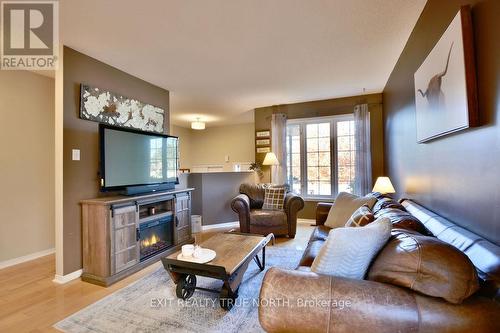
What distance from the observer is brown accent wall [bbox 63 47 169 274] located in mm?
2441

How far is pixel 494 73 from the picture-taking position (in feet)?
3.78

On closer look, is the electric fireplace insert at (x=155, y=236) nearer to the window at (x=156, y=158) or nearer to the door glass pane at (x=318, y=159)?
the window at (x=156, y=158)

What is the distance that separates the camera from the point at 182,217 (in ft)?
11.4

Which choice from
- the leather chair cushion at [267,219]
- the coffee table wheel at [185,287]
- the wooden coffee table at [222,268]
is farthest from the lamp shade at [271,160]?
the coffee table wheel at [185,287]

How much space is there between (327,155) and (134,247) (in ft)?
12.3

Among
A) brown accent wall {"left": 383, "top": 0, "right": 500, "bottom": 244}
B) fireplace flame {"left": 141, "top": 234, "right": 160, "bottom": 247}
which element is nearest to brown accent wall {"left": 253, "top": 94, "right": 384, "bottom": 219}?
brown accent wall {"left": 383, "top": 0, "right": 500, "bottom": 244}

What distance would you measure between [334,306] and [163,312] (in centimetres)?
147

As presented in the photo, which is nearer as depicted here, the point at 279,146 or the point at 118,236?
the point at 118,236

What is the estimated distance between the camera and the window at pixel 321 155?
4.66m

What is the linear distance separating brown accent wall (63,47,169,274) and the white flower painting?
0.24ft

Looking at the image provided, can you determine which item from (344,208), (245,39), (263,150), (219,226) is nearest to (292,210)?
(344,208)

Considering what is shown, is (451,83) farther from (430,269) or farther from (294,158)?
(294,158)

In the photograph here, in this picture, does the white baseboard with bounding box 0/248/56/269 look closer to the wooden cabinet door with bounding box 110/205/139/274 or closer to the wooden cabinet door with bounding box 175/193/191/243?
the wooden cabinet door with bounding box 110/205/139/274

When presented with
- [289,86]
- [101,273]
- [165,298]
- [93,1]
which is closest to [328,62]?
[289,86]
